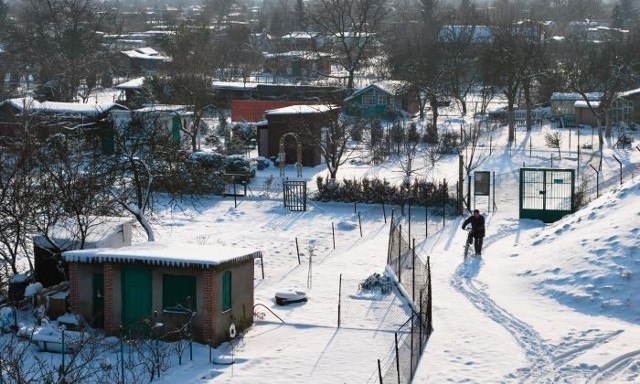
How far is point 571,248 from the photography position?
21.6 metres

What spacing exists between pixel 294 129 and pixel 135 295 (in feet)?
74.8

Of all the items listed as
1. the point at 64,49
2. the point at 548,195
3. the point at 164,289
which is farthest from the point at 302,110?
the point at 64,49

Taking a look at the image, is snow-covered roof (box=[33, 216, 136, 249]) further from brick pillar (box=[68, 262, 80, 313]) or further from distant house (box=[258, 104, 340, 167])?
distant house (box=[258, 104, 340, 167])

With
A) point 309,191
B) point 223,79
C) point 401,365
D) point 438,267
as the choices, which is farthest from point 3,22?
point 401,365

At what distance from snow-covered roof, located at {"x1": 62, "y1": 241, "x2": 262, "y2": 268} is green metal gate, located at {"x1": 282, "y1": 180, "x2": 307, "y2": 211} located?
41.0 ft

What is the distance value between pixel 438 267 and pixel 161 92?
115ft

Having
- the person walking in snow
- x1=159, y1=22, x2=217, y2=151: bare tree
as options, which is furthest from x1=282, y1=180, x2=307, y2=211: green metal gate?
x1=159, y1=22, x2=217, y2=151: bare tree

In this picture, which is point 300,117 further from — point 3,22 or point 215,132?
point 3,22

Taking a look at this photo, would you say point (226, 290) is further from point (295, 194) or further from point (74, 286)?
point (295, 194)

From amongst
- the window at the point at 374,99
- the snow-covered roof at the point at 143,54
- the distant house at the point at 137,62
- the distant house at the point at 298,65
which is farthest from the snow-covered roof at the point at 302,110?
the distant house at the point at 137,62

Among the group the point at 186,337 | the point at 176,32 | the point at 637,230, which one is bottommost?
the point at 186,337

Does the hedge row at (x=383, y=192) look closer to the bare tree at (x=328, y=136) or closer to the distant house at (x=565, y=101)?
the bare tree at (x=328, y=136)

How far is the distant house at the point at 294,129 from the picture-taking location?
40.3 m

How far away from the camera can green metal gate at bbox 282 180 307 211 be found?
32.0 meters
